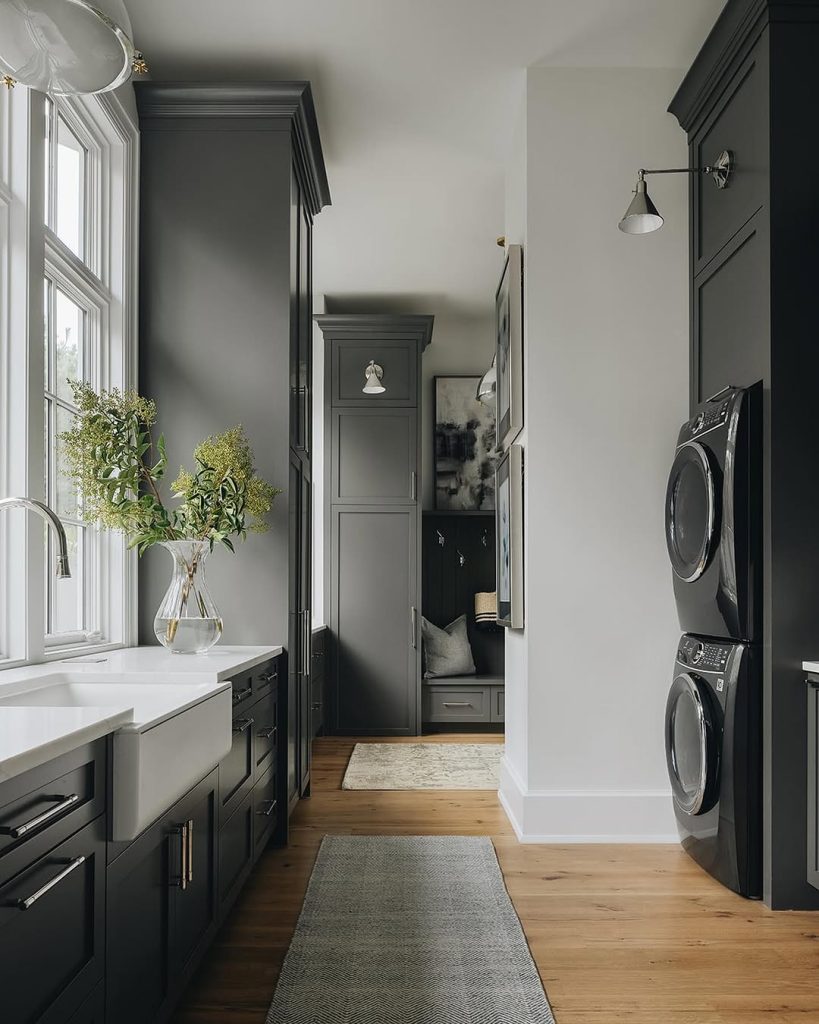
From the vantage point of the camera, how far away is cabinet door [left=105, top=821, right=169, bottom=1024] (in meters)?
1.55

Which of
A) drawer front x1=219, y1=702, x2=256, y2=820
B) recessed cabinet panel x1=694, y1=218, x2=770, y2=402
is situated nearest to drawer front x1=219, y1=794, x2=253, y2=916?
drawer front x1=219, y1=702, x2=256, y2=820

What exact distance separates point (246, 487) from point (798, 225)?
1.98 m

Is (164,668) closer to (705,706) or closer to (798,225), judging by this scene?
(705,706)

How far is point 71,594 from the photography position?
3.17m

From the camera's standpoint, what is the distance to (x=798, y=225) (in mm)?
2883

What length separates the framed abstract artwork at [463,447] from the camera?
22.4 ft

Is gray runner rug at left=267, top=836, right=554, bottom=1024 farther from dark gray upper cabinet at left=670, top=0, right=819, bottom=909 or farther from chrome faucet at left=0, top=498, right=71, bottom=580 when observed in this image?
chrome faucet at left=0, top=498, right=71, bottom=580

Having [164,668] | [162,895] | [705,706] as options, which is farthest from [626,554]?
[162,895]

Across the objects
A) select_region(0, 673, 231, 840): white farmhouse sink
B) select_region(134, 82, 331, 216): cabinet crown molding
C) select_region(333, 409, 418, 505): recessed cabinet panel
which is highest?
select_region(134, 82, 331, 216): cabinet crown molding

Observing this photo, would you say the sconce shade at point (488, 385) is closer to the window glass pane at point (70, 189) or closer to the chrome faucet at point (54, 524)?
the window glass pane at point (70, 189)

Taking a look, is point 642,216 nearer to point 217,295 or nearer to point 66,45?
point 217,295

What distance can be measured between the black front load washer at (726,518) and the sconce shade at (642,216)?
62cm

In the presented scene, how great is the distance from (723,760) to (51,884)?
7.44ft

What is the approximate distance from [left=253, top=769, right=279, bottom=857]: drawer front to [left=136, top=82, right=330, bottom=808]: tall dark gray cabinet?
0.18 meters
